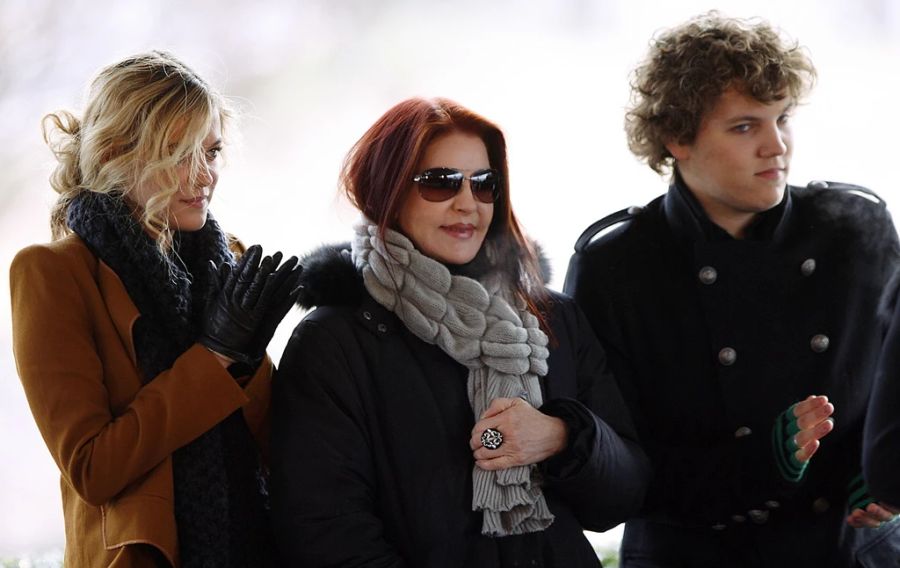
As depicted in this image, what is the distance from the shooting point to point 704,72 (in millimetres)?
2742

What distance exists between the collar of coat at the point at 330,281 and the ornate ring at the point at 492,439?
396mm

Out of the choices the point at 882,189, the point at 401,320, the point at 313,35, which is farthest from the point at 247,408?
the point at 882,189

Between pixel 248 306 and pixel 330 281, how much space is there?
249 millimetres

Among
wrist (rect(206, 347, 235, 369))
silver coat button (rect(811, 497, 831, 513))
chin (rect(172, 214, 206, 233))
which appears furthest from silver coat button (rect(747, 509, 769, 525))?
chin (rect(172, 214, 206, 233))

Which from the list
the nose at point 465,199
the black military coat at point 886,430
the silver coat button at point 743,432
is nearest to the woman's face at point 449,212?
the nose at point 465,199

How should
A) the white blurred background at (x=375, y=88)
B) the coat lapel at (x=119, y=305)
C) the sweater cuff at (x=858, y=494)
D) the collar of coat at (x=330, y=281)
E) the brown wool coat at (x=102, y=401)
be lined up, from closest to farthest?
the brown wool coat at (x=102, y=401) → the coat lapel at (x=119, y=305) → the collar of coat at (x=330, y=281) → the sweater cuff at (x=858, y=494) → the white blurred background at (x=375, y=88)

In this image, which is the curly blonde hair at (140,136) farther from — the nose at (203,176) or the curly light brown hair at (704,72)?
the curly light brown hair at (704,72)

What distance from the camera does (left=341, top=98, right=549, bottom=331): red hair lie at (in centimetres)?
239

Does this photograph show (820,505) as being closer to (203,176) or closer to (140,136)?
(203,176)

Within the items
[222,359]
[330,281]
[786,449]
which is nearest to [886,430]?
[786,449]

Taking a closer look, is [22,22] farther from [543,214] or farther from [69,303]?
[69,303]

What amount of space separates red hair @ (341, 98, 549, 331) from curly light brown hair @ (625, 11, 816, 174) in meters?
0.54

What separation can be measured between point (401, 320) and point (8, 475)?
2.88m

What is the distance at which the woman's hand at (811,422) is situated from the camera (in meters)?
2.36
